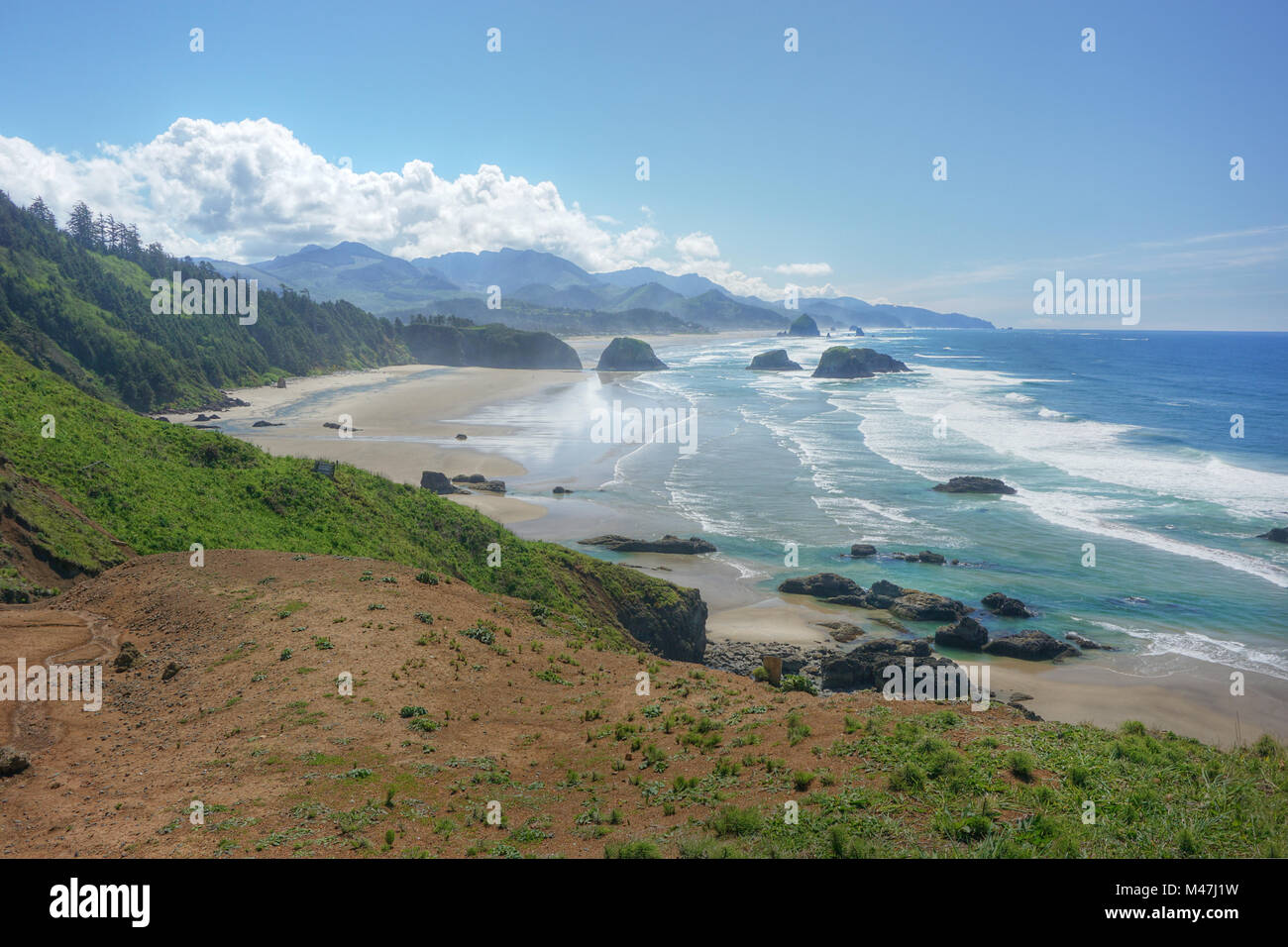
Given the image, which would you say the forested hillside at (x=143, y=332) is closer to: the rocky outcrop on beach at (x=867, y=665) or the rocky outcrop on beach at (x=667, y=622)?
the rocky outcrop on beach at (x=667, y=622)

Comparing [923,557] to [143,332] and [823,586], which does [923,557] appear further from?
[143,332]

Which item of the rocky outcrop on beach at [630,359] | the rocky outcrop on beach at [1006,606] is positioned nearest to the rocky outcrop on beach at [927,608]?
the rocky outcrop on beach at [1006,606]

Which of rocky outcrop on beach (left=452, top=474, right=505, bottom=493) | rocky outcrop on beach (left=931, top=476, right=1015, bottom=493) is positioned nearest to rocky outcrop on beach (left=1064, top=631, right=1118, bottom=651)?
rocky outcrop on beach (left=931, top=476, right=1015, bottom=493)

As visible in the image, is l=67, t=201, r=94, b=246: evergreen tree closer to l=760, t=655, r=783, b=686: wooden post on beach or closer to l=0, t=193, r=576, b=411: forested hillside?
l=0, t=193, r=576, b=411: forested hillside
